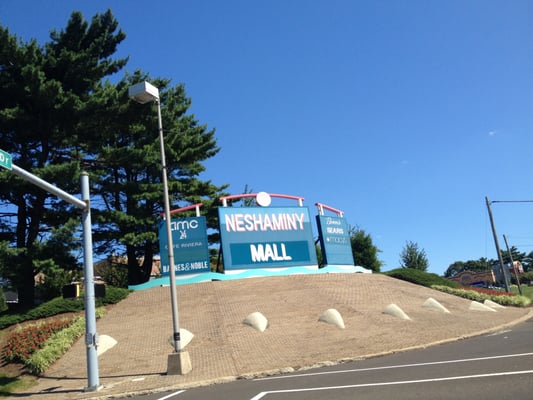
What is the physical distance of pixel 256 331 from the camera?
1622 cm

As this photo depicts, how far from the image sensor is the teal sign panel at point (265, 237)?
24812 mm

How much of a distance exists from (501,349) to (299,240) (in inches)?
654

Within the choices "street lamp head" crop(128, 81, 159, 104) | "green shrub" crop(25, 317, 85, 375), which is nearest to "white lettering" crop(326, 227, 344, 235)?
"green shrub" crop(25, 317, 85, 375)

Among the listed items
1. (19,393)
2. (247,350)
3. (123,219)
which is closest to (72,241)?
(123,219)

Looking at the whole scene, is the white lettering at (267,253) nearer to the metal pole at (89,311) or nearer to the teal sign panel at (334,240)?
the teal sign panel at (334,240)

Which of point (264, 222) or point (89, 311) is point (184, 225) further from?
point (89, 311)

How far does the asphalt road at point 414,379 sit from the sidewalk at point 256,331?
51.0 inches

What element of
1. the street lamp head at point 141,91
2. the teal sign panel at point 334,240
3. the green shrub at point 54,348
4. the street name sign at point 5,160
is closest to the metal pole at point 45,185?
the street name sign at point 5,160

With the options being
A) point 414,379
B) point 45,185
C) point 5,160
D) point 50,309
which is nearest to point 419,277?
point 50,309

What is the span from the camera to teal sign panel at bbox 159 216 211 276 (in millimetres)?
24203

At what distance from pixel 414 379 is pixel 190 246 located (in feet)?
58.5

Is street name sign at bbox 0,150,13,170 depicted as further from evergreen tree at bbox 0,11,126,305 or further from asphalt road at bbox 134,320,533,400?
evergreen tree at bbox 0,11,126,305

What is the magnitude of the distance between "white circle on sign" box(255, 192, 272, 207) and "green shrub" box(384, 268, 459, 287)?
33.1 ft

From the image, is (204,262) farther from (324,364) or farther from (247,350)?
(324,364)
